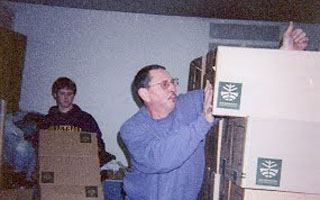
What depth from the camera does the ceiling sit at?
13.3ft

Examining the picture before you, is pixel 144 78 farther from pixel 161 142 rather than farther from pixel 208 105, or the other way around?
pixel 208 105

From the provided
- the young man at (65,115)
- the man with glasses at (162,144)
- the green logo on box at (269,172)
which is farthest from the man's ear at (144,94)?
the young man at (65,115)

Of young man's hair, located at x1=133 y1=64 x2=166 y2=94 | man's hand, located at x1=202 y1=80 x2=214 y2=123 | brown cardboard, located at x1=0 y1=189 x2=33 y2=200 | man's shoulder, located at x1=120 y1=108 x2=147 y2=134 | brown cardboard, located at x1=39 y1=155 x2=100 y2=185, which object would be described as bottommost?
brown cardboard, located at x1=0 y1=189 x2=33 y2=200

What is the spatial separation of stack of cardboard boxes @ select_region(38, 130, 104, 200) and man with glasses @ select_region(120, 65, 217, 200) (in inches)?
32.9

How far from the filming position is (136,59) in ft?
16.5

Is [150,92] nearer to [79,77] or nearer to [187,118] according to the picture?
[187,118]

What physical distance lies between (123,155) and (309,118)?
371 centimetres

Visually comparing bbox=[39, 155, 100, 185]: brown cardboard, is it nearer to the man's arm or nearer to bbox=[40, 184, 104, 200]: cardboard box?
bbox=[40, 184, 104, 200]: cardboard box

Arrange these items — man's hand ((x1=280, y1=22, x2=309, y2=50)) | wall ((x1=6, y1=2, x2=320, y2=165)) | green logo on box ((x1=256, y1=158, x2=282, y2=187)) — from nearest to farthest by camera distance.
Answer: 1. green logo on box ((x1=256, y1=158, x2=282, y2=187))
2. man's hand ((x1=280, y1=22, x2=309, y2=50))
3. wall ((x1=6, y1=2, x2=320, y2=165))

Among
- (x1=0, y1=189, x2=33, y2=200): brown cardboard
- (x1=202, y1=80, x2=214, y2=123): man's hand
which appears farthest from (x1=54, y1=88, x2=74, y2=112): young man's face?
(x1=202, y1=80, x2=214, y2=123): man's hand

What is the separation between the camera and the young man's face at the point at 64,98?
3.62 meters

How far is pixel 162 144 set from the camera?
5.59ft

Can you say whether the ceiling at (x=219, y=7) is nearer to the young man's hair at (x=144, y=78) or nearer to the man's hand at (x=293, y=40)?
the young man's hair at (x=144, y=78)

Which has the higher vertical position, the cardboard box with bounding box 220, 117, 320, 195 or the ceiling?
the ceiling
